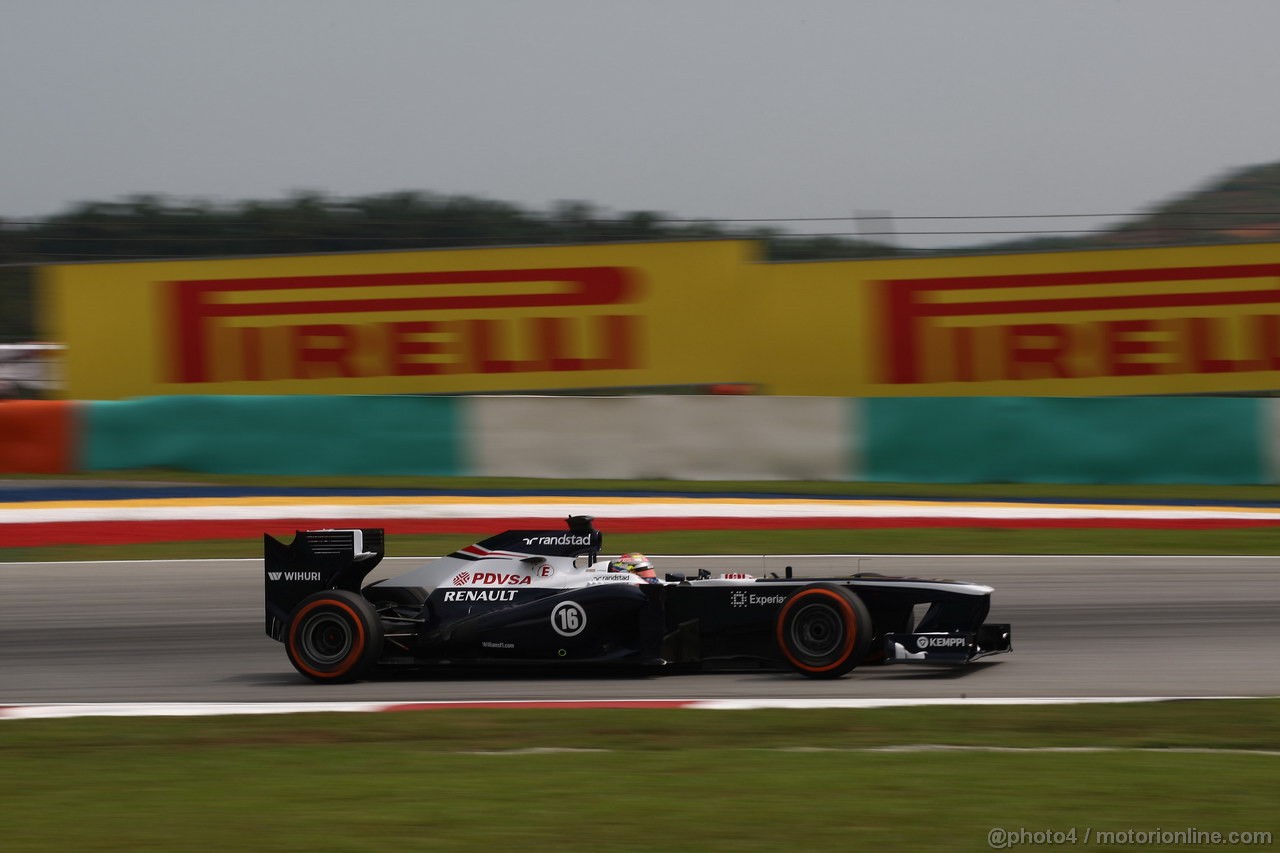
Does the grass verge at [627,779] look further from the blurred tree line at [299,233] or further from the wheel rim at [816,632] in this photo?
the blurred tree line at [299,233]

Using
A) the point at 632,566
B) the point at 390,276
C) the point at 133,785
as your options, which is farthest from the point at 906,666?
the point at 390,276

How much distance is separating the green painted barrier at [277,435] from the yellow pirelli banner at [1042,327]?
15.0 ft

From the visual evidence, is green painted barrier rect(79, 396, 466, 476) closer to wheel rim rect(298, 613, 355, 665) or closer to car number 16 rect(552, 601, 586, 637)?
wheel rim rect(298, 613, 355, 665)

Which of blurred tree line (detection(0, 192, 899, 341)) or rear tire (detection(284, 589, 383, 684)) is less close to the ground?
blurred tree line (detection(0, 192, 899, 341))

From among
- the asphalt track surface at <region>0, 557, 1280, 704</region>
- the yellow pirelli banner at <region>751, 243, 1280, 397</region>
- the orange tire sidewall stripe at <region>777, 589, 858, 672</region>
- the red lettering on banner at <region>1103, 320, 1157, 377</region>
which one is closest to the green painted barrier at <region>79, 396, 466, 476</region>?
the yellow pirelli banner at <region>751, 243, 1280, 397</region>

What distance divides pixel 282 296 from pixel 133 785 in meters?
14.5

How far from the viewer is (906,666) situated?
8.59m

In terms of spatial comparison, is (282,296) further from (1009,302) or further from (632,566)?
(632,566)

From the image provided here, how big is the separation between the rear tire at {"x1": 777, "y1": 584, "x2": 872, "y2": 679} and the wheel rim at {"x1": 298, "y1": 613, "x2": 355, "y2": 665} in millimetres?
2664

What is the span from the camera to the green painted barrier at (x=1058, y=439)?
1727 cm

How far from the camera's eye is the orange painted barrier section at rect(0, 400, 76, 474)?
18.2 metres

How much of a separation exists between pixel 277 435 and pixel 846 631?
11883 millimetres

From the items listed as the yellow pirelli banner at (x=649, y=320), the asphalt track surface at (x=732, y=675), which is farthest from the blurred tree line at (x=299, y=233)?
the asphalt track surface at (x=732, y=675)

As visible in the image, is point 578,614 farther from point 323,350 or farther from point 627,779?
point 323,350
